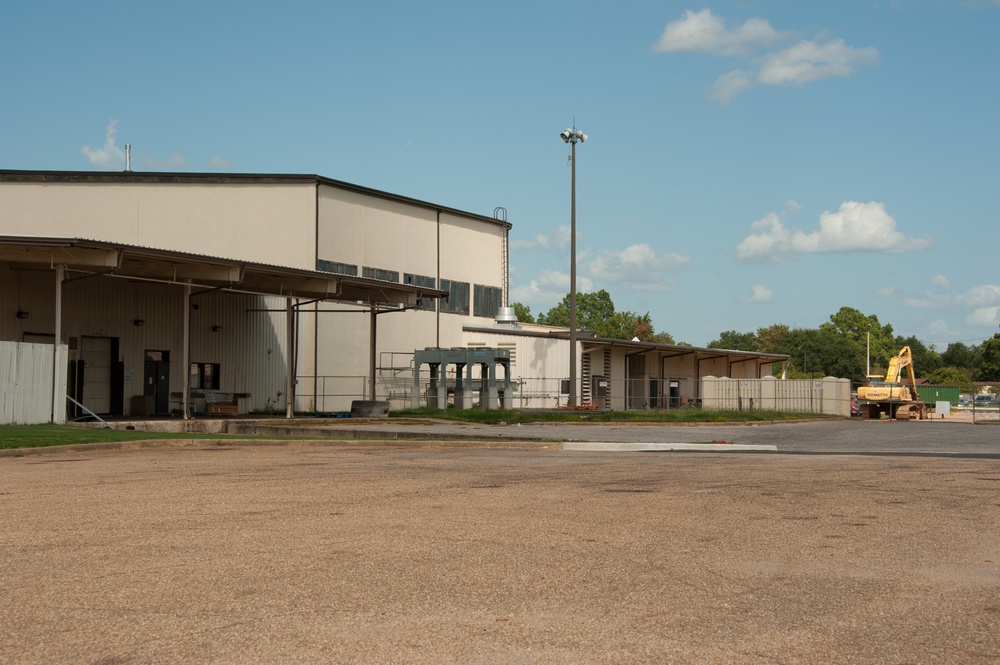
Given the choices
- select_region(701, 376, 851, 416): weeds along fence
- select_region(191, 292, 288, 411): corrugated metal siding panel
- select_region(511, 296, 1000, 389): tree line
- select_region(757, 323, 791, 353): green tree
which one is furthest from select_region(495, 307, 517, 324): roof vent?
select_region(757, 323, 791, 353): green tree

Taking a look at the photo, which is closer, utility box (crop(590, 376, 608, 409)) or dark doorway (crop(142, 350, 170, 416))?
dark doorway (crop(142, 350, 170, 416))

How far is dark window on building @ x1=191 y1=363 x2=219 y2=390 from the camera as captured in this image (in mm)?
40406

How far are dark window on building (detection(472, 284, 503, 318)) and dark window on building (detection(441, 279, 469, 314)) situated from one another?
0.78 meters

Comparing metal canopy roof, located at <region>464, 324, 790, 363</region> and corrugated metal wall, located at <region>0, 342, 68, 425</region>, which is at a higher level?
metal canopy roof, located at <region>464, 324, 790, 363</region>

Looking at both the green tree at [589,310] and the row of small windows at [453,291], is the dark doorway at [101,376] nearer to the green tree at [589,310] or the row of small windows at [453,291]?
the row of small windows at [453,291]

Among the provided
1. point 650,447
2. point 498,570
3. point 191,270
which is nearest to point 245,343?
point 191,270

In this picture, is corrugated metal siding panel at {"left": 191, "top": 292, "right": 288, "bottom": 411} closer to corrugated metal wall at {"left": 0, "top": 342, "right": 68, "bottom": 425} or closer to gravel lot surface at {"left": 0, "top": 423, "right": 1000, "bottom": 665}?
corrugated metal wall at {"left": 0, "top": 342, "right": 68, "bottom": 425}

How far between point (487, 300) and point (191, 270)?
75.3 feet

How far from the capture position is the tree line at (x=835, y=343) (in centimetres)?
13625

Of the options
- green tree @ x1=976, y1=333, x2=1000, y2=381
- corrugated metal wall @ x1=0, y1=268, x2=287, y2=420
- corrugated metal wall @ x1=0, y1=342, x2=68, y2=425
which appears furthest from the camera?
green tree @ x1=976, y1=333, x2=1000, y2=381

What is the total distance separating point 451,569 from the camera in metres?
7.59

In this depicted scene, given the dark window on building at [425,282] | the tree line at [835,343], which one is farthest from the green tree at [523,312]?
the dark window on building at [425,282]

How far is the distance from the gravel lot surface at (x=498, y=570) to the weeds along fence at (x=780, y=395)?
130ft

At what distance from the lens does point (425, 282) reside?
50000 mm
